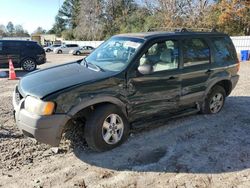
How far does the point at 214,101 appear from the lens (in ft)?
20.9

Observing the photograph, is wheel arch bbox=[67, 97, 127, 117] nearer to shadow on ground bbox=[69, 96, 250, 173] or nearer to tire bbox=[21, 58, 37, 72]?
shadow on ground bbox=[69, 96, 250, 173]

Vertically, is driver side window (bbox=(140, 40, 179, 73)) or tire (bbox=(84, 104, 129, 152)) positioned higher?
driver side window (bbox=(140, 40, 179, 73))

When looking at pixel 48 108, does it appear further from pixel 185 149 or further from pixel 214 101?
pixel 214 101

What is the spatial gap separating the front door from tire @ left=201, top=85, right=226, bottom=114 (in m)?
1.05

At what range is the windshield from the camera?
4803 mm

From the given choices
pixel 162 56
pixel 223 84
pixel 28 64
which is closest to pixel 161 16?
pixel 28 64

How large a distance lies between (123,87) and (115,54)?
831 mm

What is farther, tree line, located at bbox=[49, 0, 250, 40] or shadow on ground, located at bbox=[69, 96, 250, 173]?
tree line, located at bbox=[49, 0, 250, 40]

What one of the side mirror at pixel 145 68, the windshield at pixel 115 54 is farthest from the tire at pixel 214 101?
the windshield at pixel 115 54

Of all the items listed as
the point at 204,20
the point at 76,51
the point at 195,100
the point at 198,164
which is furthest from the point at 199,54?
the point at 76,51

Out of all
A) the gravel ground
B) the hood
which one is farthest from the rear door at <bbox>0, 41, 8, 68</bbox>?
the hood

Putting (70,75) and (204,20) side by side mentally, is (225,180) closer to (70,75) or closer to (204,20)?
(70,75)

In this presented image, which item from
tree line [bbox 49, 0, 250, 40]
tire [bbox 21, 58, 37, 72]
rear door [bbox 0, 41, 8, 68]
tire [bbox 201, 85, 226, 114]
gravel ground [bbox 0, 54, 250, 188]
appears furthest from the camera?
tree line [bbox 49, 0, 250, 40]

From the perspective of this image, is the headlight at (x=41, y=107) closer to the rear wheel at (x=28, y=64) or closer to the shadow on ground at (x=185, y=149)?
the shadow on ground at (x=185, y=149)
